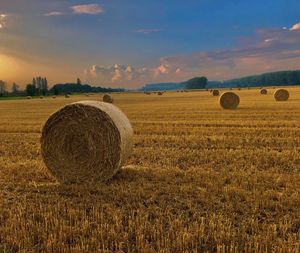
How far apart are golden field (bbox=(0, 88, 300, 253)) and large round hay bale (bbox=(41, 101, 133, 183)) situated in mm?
393

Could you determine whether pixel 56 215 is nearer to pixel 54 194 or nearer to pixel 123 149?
pixel 54 194

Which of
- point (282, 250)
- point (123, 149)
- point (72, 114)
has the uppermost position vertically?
point (72, 114)

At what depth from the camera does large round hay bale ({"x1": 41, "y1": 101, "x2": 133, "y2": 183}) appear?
8422 millimetres

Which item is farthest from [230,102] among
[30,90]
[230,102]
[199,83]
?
[199,83]

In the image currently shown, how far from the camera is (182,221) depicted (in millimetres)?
5676

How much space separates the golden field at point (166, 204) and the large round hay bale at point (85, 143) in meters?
0.39

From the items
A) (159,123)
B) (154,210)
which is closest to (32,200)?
(154,210)

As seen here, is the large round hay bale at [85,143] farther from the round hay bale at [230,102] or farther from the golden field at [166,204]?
the round hay bale at [230,102]

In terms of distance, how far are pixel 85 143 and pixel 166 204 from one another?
2946 mm

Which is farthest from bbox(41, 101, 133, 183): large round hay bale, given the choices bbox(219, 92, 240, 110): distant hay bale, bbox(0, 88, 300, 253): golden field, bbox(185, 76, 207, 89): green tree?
bbox(185, 76, 207, 89): green tree

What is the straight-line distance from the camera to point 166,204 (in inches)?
258

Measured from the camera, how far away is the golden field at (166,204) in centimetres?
509

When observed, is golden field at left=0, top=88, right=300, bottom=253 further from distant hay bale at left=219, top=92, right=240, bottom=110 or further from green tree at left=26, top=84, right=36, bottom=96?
green tree at left=26, top=84, right=36, bottom=96

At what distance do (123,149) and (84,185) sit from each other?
47.0 inches
